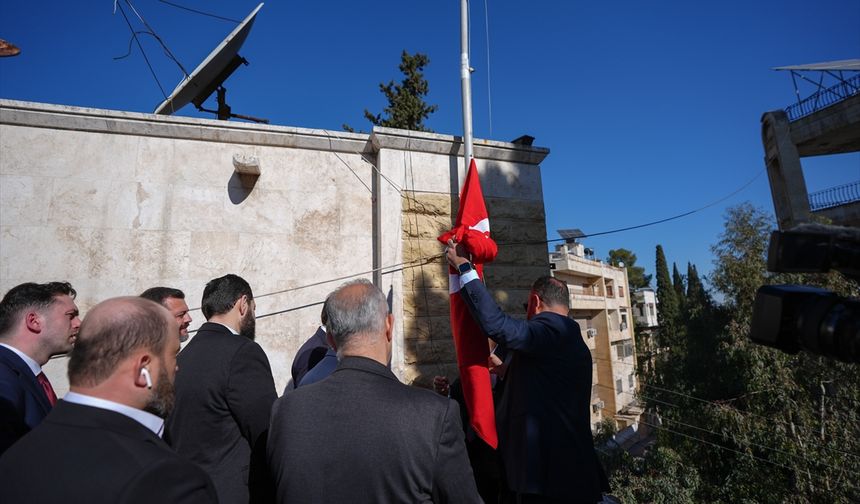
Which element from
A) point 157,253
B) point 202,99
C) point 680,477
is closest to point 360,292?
point 157,253

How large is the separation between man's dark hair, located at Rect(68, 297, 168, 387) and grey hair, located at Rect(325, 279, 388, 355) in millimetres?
619

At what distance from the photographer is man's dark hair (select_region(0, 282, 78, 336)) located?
8.04ft

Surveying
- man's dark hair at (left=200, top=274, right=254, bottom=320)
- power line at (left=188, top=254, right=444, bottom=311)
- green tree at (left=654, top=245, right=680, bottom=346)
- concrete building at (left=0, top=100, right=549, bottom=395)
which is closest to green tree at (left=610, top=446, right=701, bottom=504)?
concrete building at (left=0, top=100, right=549, bottom=395)

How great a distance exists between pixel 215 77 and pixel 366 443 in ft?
19.4

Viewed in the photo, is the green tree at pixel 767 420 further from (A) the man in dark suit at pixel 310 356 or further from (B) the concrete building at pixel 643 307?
(B) the concrete building at pixel 643 307

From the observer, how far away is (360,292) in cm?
182

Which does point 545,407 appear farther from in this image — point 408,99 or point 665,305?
point 665,305

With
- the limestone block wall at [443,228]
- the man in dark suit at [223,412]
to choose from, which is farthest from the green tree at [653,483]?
the man in dark suit at [223,412]

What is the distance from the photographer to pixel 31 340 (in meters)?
2.46

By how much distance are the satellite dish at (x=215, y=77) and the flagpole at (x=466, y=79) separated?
253 cm

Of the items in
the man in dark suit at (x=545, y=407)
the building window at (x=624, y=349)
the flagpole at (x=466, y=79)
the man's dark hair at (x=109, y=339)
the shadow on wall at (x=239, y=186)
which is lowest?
the building window at (x=624, y=349)

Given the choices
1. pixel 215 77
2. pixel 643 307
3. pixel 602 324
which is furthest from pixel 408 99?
pixel 643 307

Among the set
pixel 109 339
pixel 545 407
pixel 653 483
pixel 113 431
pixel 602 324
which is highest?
pixel 602 324

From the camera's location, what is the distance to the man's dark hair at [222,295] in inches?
106
